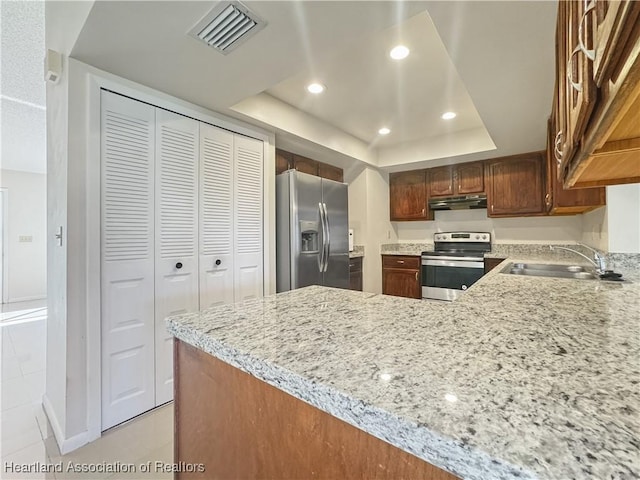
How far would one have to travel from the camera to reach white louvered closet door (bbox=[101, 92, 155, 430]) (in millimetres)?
1765

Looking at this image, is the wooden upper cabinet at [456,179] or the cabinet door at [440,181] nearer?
the wooden upper cabinet at [456,179]

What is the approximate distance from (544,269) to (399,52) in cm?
210

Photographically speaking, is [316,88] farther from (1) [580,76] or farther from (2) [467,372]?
(2) [467,372]

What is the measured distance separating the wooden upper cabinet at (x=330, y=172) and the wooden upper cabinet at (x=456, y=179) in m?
1.33

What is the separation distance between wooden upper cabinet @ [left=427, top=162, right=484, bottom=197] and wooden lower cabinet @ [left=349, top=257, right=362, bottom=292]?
4.84 feet

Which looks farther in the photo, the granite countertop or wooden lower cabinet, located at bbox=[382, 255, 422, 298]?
wooden lower cabinet, located at bbox=[382, 255, 422, 298]

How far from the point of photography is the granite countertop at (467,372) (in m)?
0.34

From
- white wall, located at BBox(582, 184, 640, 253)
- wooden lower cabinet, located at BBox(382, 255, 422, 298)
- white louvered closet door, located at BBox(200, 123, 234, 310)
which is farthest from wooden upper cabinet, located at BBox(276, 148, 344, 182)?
white wall, located at BBox(582, 184, 640, 253)

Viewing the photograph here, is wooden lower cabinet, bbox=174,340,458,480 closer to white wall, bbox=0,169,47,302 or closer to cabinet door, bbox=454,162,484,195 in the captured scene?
cabinet door, bbox=454,162,484,195

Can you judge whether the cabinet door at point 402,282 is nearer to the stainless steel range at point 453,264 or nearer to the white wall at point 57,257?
the stainless steel range at point 453,264

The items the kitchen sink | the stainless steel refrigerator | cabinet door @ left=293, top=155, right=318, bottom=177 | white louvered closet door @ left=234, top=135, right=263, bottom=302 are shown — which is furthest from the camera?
cabinet door @ left=293, top=155, right=318, bottom=177

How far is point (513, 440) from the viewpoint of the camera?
1.13ft

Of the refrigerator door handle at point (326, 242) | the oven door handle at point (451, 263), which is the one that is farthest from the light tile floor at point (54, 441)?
the oven door handle at point (451, 263)

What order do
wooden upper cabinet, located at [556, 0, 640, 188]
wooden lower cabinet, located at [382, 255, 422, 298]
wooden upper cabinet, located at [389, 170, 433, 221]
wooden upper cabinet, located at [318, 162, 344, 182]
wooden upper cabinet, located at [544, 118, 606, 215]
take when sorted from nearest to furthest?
1. wooden upper cabinet, located at [556, 0, 640, 188]
2. wooden upper cabinet, located at [544, 118, 606, 215]
3. wooden upper cabinet, located at [318, 162, 344, 182]
4. wooden lower cabinet, located at [382, 255, 422, 298]
5. wooden upper cabinet, located at [389, 170, 433, 221]
